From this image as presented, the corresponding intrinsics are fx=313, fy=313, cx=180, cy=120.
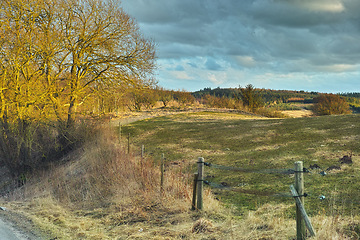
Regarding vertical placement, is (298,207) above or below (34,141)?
above

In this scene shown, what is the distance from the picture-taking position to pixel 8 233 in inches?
274

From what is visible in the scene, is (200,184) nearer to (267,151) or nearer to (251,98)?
(267,151)

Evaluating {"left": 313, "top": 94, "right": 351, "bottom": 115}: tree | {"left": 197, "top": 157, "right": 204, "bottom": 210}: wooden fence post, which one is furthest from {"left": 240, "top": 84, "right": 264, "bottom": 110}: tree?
{"left": 197, "top": 157, "right": 204, "bottom": 210}: wooden fence post

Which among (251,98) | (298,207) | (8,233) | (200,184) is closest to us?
(298,207)

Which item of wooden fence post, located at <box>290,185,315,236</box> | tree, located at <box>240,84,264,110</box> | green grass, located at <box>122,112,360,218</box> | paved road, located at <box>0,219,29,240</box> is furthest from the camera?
tree, located at <box>240,84,264,110</box>

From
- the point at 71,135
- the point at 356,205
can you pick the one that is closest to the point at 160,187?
the point at 356,205

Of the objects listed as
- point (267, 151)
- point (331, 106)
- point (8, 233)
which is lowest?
point (8, 233)

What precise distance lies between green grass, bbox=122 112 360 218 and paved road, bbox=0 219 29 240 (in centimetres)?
A: 497

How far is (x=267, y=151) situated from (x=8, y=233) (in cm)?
1102

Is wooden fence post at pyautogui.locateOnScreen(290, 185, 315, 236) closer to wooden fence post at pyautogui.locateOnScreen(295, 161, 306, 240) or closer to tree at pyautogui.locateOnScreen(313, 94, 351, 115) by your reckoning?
wooden fence post at pyautogui.locateOnScreen(295, 161, 306, 240)

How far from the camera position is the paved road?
6.64 metres

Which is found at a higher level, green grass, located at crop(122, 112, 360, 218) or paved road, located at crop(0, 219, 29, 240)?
green grass, located at crop(122, 112, 360, 218)

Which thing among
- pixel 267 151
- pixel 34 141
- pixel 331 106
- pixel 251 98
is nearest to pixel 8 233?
pixel 267 151

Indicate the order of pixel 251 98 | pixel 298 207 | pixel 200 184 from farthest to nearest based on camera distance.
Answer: pixel 251 98 < pixel 200 184 < pixel 298 207
